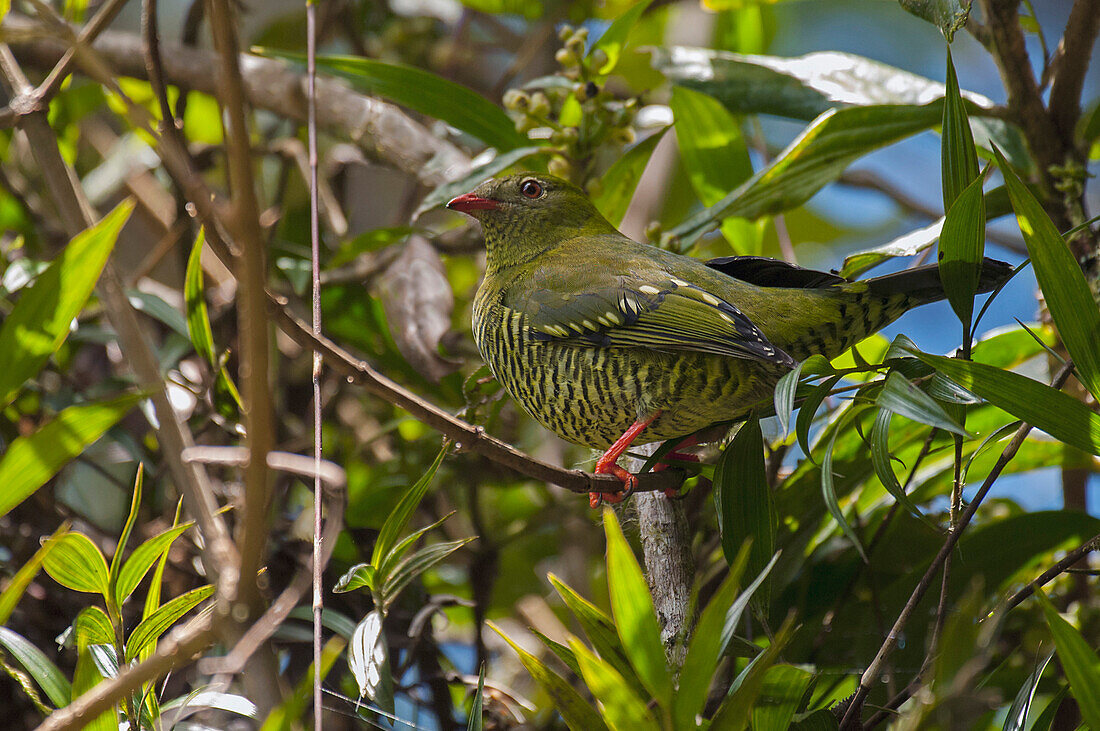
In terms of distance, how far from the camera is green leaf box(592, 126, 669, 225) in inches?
104

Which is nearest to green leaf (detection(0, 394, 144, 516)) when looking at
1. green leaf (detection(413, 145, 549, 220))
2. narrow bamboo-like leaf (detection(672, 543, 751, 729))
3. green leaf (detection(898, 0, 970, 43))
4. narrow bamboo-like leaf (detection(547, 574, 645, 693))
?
narrow bamboo-like leaf (detection(547, 574, 645, 693))

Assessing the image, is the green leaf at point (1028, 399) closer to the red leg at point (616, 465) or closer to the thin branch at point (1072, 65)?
the red leg at point (616, 465)

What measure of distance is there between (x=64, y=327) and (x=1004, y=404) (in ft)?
5.03

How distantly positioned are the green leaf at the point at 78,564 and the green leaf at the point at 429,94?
1546mm

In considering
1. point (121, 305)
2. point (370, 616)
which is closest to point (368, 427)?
point (370, 616)

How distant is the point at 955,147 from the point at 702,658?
105 cm

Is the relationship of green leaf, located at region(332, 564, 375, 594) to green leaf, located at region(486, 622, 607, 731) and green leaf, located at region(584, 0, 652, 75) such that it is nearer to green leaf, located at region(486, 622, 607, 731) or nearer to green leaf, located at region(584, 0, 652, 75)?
green leaf, located at region(486, 622, 607, 731)

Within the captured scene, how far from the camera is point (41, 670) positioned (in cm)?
156

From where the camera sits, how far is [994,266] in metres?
1.64

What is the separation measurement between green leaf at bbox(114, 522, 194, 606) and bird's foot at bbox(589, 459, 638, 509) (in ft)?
2.75

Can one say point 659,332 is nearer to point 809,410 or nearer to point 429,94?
point 809,410

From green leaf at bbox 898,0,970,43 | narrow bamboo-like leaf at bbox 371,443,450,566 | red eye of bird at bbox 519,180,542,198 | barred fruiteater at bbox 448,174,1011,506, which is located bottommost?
narrow bamboo-like leaf at bbox 371,443,450,566

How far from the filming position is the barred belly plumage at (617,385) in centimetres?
194

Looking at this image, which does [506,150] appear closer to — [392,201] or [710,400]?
[710,400]
